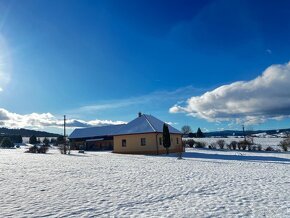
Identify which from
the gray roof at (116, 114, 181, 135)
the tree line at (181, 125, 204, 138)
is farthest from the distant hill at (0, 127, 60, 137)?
the gray roof at (116, 114, 181, 135)

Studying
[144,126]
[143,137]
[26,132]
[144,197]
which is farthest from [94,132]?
[26,132]

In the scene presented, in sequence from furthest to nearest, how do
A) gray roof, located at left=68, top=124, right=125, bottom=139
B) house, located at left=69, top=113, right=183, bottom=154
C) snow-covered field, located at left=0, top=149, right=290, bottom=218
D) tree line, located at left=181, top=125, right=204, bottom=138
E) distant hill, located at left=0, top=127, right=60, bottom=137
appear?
distant hill, located at left=0, top=127, right=60, bottom=137, tree line, located at left=181, top=125, right=204, bottom=138, gray roof, located at left=68, top=124, right=125, bottom=139, house, located at left=69, top=113, right=183, bottom=154, snow-covered field, located at left=0, top=149, right=290, bottom=218

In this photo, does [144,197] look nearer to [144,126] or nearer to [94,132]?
[144,126]

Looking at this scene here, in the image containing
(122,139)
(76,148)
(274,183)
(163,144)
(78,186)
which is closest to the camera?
(78,186)

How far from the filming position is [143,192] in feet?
33.1

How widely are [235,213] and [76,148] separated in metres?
58.3

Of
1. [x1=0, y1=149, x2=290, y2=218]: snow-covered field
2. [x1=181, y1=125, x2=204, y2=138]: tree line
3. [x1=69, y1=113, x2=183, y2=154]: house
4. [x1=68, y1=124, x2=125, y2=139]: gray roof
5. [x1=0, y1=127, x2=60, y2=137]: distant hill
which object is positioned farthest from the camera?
[x1=0, y1=127, x2=60, y2=137]: distant hill

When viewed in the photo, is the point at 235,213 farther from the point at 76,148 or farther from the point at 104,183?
the point at 76,148

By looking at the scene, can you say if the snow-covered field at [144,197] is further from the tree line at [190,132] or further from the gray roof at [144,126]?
the tree line at [190,132]

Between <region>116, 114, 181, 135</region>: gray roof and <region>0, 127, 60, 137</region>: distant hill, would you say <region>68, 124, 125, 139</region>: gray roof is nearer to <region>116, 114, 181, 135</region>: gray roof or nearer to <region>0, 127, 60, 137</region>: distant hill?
<region>116, 114, 181, 135</region>: gray roof

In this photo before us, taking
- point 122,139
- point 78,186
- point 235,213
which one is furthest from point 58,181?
point 122,139

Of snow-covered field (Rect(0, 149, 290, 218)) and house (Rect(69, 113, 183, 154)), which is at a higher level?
house (Rect(69, 113, 183, 154))

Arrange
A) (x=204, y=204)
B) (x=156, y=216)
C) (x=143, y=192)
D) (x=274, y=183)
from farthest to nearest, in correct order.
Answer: (x=274, y=183)
(x=143, y=192)
(x=204, y=204)
(x=156, y=216)

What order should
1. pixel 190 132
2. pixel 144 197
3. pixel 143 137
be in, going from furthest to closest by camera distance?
pixel 190 132
pixel 143 137
pixel 144 197
